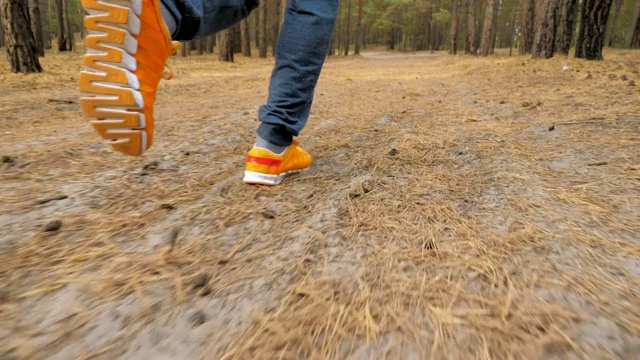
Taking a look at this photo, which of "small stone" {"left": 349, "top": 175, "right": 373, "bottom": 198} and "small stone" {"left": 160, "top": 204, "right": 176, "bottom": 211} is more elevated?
"small stone" {"left": 349, "top": 175, "right": 373, "bottom": 198}

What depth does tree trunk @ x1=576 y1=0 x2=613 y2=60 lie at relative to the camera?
19.4ft

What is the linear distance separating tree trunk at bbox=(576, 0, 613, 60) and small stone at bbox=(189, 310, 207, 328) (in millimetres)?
7462

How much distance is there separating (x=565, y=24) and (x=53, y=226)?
326 inches

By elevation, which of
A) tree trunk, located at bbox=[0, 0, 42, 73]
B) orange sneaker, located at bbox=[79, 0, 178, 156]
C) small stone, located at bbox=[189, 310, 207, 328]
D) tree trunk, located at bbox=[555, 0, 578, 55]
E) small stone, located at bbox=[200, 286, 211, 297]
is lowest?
small stone, located at bbox=[189, 310, 207, 328]

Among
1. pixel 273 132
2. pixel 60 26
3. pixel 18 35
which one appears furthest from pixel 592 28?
pixel 60 26

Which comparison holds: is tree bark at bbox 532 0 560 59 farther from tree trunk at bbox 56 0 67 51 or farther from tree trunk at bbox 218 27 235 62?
tree trunk at bbox 56 0 67 51

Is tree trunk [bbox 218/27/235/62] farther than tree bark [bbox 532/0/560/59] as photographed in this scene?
Yes

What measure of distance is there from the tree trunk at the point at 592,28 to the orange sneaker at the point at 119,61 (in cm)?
712

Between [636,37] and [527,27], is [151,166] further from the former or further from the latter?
[636,37]

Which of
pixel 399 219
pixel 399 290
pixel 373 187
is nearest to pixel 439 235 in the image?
pixel 399 219

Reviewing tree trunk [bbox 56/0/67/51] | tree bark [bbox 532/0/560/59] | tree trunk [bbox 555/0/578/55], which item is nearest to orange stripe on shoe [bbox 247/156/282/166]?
tree bark [bbox 532/0/560/59]

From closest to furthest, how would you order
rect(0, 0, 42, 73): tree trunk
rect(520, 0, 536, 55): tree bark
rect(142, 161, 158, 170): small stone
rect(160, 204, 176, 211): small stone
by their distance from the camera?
rect(160, 204, 176, 211): small stone
rect(142, 161, 158, 170): small stone
rect(0, 0, 42, 73): tree trunk
rect(520, 0, 536, 55): tree bark

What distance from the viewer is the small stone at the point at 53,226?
1060 mm

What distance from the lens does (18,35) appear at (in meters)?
5.04
